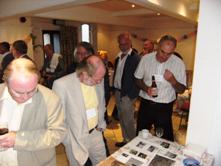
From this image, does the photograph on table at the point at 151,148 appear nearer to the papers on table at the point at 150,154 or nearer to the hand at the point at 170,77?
the papers on table at the point at 150,154

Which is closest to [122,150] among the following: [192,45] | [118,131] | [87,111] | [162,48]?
[87,111]

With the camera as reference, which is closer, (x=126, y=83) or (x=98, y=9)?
(x=126, y=83)

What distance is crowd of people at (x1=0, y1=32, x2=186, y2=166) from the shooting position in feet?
3.60

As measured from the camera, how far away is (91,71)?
150 cm

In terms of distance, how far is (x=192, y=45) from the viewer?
22.9ft

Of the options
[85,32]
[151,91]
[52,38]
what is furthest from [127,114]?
Result: [85,32]

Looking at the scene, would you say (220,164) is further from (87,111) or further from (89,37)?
(89,37)

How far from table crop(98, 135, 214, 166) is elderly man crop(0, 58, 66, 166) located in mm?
370

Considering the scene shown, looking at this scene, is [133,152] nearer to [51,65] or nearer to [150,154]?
[150,154]

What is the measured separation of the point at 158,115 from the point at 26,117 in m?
1.33

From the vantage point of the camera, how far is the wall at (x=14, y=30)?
198 inches

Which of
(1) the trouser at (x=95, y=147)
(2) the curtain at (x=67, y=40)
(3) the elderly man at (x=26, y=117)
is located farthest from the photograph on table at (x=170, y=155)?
(2) the curtain at (x=67, y=40)

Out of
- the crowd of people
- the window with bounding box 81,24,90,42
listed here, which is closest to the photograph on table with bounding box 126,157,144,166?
the crowd of people

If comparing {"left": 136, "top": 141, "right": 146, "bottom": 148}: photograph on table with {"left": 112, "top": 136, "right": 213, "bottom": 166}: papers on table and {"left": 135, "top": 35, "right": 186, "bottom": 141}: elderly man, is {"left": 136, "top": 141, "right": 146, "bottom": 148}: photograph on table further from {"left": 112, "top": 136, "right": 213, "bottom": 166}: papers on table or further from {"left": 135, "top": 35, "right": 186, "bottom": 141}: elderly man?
{"left": 135, "top": 35, "right": 186, "bottom": 141}: elderly man
